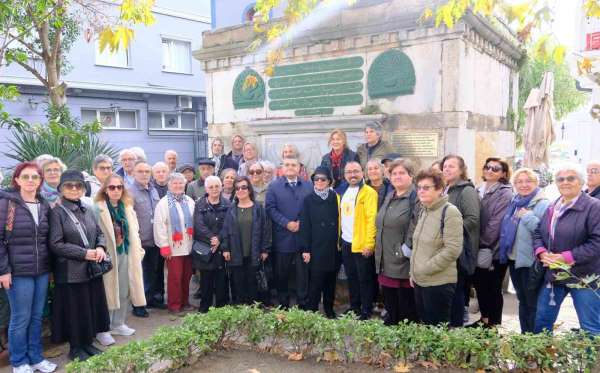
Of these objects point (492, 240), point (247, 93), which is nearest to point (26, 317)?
point (492, 240)

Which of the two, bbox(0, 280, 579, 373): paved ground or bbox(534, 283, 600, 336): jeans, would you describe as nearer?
bbox(534, 283, 600, 336): jeans

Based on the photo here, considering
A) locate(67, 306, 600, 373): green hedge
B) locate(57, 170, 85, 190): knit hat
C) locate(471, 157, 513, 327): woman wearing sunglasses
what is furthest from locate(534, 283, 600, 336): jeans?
locate(57, 170, 85, 190): knit hat

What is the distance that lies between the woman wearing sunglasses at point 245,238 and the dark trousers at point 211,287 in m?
0.23

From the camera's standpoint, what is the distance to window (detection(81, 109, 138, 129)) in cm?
1677

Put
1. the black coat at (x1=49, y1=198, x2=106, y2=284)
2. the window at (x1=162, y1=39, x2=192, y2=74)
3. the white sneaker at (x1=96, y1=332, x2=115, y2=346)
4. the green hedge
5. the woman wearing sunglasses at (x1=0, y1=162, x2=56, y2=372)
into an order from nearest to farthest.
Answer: the green hedge, the woman wearing sunglasses at (x1=0, y1=162, x2=56, y2=372), the black coat at (x1=49, y1=198, x2=106, y2=284), the white sneaker at (x1=96, y1=332, x2=115, y2=346), the window at (x1=162, y1=39, x2=192, y2=74)

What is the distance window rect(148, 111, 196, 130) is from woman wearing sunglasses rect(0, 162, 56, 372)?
15.3 m

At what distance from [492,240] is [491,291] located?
56 centimetres

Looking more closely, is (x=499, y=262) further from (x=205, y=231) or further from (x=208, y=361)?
(x=205, y=231)

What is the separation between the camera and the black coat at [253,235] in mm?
5160

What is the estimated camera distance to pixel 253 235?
16.9 feet

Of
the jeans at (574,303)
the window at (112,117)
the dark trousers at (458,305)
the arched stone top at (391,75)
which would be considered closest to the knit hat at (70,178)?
the dark trousers at (458,305)

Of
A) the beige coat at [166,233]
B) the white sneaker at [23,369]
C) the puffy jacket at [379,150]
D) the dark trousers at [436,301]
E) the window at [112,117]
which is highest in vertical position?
the window at [112,117]

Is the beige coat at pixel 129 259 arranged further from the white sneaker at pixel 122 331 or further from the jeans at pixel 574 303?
the jeans at pixel 574 303

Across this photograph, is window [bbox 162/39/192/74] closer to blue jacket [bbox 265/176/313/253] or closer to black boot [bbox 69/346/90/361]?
blue jacket [bbox 265/176/313/253]
